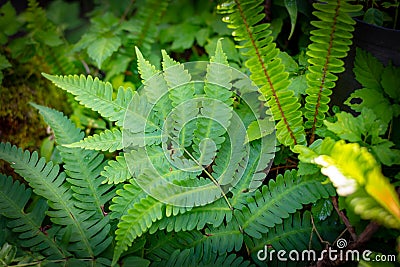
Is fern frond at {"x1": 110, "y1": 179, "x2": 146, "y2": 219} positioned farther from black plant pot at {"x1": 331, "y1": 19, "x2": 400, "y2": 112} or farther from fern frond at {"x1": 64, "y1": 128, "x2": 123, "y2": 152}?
black plant pot at {"x1": 331, "y1": 19, "x2": 400, "y2": 112}

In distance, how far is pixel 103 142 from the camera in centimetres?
116

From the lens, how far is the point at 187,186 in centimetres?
114

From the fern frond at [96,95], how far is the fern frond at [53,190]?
0.23 meters

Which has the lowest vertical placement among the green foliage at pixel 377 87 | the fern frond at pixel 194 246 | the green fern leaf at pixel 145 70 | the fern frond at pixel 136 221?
the fern frond at pixel 194 246

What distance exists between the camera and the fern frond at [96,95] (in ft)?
3.94

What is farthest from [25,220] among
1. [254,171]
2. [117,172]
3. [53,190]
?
[254,171]

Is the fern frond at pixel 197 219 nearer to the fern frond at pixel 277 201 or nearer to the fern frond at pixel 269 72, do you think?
the fern frond at pixel 277 201

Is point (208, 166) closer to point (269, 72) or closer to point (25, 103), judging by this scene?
point (269, 72)

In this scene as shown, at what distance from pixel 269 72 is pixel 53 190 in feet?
2.35

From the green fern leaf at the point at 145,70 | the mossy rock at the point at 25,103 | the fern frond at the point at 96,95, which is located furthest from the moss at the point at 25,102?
the green fern leaf at the point at 145,70

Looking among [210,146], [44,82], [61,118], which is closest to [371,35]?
[210,146]

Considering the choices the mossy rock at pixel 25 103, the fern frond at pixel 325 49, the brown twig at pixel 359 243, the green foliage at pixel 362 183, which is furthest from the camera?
the mossy rock at pixel 25 103

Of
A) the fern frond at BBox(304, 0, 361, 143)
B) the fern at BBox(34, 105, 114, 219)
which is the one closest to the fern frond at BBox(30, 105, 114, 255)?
the fern at BBox(34, 105, 114, 219)

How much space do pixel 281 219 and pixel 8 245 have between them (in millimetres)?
720
